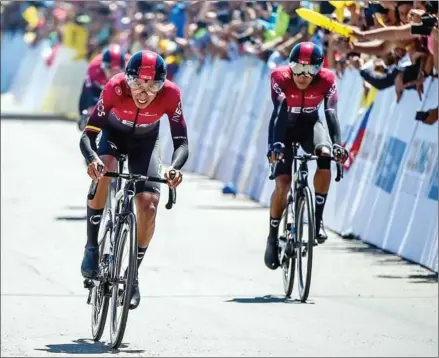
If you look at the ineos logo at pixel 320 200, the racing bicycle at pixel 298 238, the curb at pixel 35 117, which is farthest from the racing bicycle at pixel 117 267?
the curb at pixel 35 117

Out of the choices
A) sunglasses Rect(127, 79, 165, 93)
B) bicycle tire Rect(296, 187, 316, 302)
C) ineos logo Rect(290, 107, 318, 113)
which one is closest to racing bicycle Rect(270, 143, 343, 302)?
bicycle tire Rect(296, 187, 316, 302)

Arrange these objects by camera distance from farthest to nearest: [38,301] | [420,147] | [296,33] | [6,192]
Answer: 1. [6,192]
2. [38,301]
3. [420,147]
4. [296,33]

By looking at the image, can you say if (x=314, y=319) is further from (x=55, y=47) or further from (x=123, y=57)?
(x=55, y=47)

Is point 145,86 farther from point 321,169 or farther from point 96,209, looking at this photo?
point 96,209

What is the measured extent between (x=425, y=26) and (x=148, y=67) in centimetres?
144

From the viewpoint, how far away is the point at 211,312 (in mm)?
18734

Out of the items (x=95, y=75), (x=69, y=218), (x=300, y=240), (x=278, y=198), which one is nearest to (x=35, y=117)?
(x=69, y=218)

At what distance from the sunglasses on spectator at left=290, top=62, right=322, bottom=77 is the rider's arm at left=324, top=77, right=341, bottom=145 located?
0.22 metres

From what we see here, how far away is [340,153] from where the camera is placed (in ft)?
24.0

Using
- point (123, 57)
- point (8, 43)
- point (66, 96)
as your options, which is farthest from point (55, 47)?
point (123, 57)

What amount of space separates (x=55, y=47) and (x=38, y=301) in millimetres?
45730

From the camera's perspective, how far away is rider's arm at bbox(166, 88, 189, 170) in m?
7.62

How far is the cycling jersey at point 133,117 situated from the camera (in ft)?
24.9

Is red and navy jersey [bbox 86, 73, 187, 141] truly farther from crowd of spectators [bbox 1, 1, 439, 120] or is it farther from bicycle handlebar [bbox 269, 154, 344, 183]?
crowd of spectators [bbox 1, 1, 439, 120]
